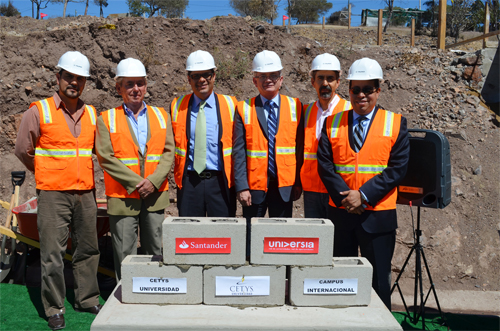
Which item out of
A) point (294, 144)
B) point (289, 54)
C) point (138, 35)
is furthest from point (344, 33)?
point (294, 144)

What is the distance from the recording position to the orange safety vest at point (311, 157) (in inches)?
165

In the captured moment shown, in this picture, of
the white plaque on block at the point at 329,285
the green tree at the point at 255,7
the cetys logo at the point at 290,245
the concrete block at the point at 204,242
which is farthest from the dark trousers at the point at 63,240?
the green tree at the point at 255,7

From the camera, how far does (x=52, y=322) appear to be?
4.31 m

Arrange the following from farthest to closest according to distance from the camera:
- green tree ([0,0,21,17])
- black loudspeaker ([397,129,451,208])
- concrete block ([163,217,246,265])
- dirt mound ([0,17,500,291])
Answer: green tree ([0,0,21,17])
dirt mound ([0,17,500,291])
black loudspeaker ([397,129,451,208])
concrete block ([163,217,246,265])

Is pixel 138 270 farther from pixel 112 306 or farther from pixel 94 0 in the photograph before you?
pixel 94 0

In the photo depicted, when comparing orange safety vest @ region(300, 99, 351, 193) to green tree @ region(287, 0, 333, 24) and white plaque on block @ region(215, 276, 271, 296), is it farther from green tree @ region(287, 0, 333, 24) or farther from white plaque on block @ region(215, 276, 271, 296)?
green tree @ region(287, 0, 333, 24)

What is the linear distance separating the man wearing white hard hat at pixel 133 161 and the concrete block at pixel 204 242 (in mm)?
1436

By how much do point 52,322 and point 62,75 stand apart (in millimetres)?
2591

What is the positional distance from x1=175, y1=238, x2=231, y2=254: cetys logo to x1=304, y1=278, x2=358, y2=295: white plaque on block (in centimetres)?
62

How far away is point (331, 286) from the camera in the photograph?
2916 millimetres

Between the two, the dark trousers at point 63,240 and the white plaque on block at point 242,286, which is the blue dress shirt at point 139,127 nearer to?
the dark trousers at point 63,240

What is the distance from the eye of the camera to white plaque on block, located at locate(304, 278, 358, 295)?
2.91 meters

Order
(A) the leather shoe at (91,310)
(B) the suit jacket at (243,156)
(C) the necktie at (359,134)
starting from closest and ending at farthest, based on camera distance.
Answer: (C) the necktie at (359,134), (B) the suit jacket at (243,156), (A) the leather shoe at (91,310)

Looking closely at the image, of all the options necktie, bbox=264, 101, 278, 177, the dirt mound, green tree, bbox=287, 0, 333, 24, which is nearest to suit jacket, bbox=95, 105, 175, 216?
necktie, bbox=264, 101, 278, 177
